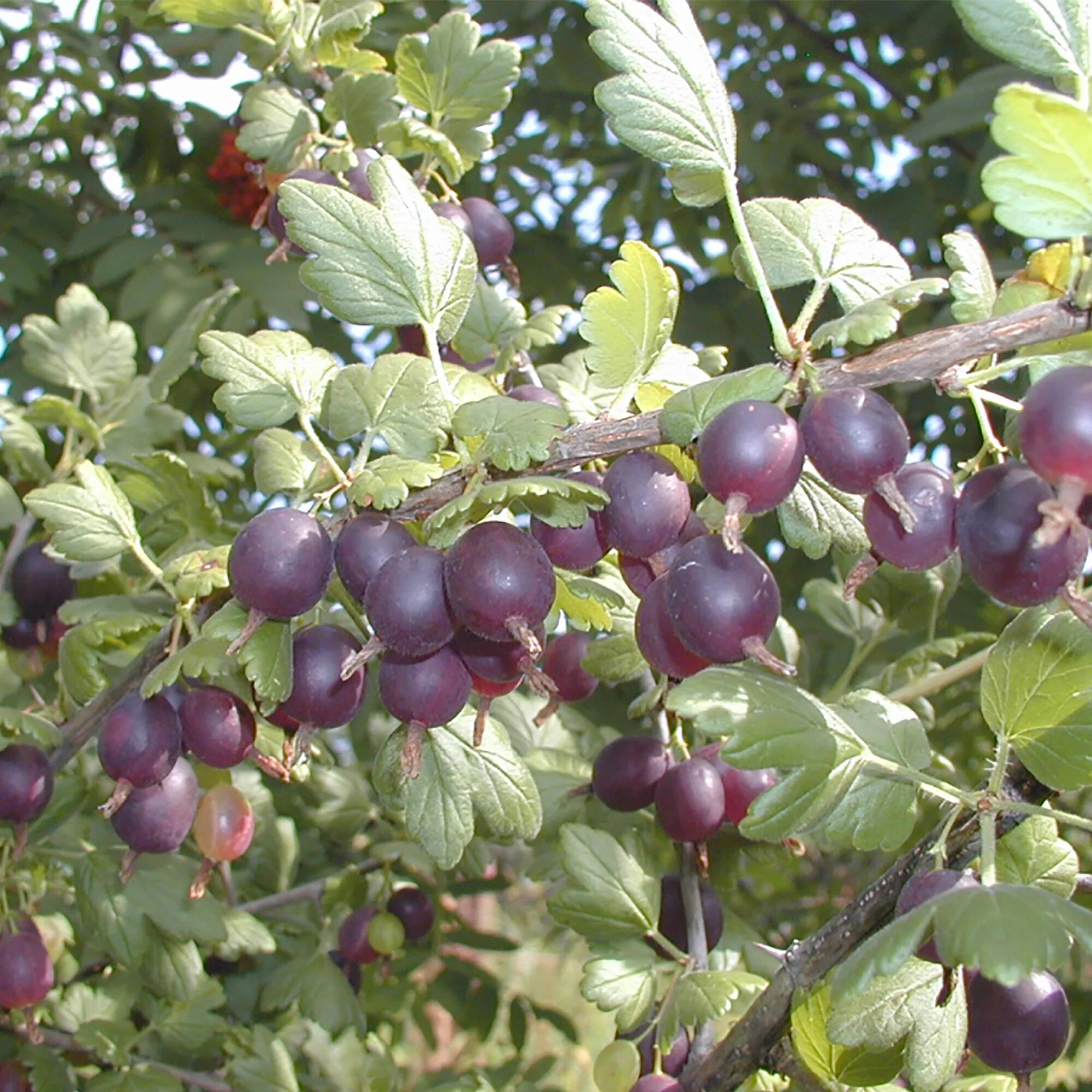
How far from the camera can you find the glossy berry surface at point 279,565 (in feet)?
2.90

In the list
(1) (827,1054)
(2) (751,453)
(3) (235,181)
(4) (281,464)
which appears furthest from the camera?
(3) (235,181)

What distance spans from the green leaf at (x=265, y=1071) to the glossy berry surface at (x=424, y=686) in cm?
72

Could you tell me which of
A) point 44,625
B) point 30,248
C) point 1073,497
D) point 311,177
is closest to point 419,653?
point 1073,497

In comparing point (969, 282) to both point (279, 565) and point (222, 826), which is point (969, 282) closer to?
point (279, 565)

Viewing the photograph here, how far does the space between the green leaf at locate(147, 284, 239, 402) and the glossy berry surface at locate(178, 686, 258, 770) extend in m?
0.55

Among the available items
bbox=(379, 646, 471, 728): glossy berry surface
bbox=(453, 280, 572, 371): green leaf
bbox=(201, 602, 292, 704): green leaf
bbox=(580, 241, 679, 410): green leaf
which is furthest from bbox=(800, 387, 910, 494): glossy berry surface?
bbox=(453, 280, 572, 371): green leaf

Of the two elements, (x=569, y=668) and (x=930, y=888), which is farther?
(x=569, y=668)

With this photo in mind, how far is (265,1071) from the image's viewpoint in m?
1.44

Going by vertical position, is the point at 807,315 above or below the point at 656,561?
above

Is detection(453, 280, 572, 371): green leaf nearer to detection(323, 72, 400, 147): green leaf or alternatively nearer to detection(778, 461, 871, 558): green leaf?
detection(323, 72, 400, 147): green leaf

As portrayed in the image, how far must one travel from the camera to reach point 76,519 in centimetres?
122

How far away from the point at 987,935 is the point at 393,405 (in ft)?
2.01

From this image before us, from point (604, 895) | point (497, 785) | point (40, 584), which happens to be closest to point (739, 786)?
point (604, 895)

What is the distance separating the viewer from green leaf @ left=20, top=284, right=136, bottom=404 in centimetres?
182
